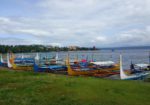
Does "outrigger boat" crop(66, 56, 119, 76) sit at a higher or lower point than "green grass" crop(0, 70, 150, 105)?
lower

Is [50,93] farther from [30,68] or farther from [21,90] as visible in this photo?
[30,68]

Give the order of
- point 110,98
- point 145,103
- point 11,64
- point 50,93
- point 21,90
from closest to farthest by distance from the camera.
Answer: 1. point 145,103
2. point 110,98
3. point 50,93
4. point 21,90
5. point 11,64

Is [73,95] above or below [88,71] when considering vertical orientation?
above

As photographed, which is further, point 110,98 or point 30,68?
point 30,68

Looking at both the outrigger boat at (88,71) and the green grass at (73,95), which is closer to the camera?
the green grass at (73,95)

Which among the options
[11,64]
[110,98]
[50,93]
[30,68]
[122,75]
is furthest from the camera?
[11,64]

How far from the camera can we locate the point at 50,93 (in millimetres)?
11578

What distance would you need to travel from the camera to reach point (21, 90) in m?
12.5

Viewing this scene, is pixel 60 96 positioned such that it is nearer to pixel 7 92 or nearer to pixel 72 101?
pixel 72 101

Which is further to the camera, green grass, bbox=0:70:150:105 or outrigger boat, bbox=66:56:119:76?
outrigger boat, bbox=66:56:119:76

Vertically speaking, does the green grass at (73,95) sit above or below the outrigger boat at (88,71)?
above

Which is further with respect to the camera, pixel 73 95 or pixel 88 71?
pixel 88 71

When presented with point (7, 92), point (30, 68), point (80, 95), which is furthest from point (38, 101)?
point (30, 68)

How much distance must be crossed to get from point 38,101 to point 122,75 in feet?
41.3
